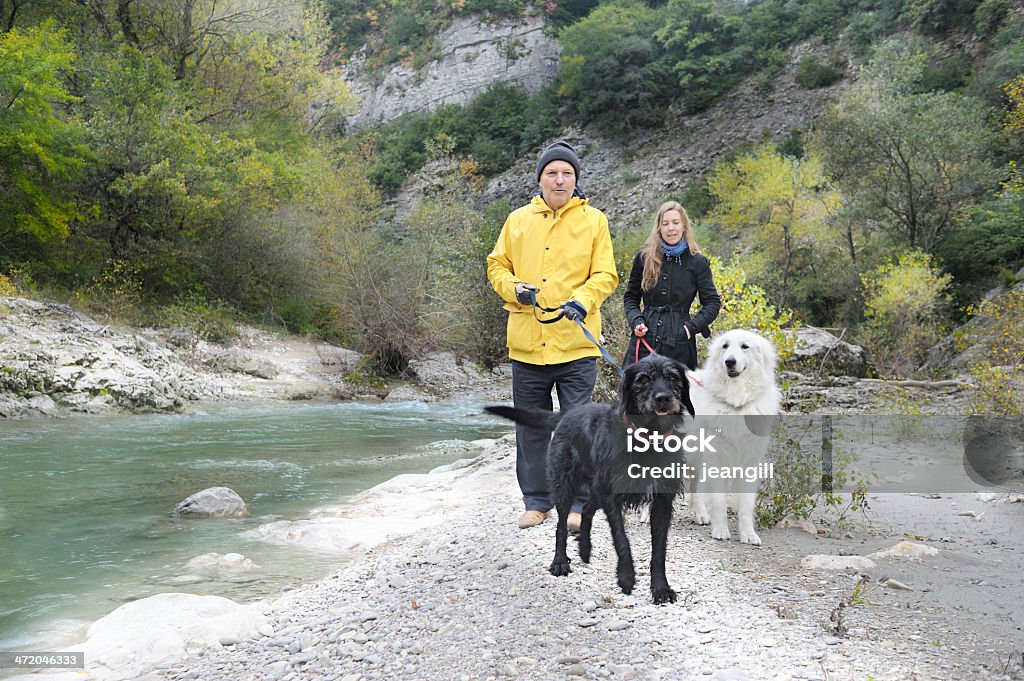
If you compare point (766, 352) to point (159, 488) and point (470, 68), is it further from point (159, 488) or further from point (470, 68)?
point (470, 68)

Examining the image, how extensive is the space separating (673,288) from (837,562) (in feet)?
6.84

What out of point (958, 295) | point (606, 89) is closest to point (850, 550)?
point (958, 295)

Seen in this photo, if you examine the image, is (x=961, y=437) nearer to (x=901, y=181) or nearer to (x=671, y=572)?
(x=671, y=572)

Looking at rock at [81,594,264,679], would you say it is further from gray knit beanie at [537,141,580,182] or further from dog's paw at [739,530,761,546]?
gray knit beanie at [537,141,580,182]

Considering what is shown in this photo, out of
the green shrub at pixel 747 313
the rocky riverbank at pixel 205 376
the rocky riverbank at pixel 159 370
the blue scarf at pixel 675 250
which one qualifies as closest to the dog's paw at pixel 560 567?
the blue scarf at pixel 675 250

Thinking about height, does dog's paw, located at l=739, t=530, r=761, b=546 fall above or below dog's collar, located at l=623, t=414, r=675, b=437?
below

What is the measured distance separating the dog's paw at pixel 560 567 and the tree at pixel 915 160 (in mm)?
22136

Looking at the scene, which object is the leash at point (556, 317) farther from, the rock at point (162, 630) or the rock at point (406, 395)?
the rock at point (406, 395)

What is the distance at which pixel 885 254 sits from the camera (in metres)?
22.5

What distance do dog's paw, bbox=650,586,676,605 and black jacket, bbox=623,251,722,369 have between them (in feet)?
6.96

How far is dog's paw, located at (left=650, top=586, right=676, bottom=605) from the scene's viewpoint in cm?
307

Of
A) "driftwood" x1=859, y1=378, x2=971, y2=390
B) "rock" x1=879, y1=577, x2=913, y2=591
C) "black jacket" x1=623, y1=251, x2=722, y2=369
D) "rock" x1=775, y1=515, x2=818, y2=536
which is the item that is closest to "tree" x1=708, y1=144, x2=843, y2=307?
"driftwood" x1=859, y1=378, x2=971, y2=390

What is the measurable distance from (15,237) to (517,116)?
1470 inches

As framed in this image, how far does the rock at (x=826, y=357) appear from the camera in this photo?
12164 mm
